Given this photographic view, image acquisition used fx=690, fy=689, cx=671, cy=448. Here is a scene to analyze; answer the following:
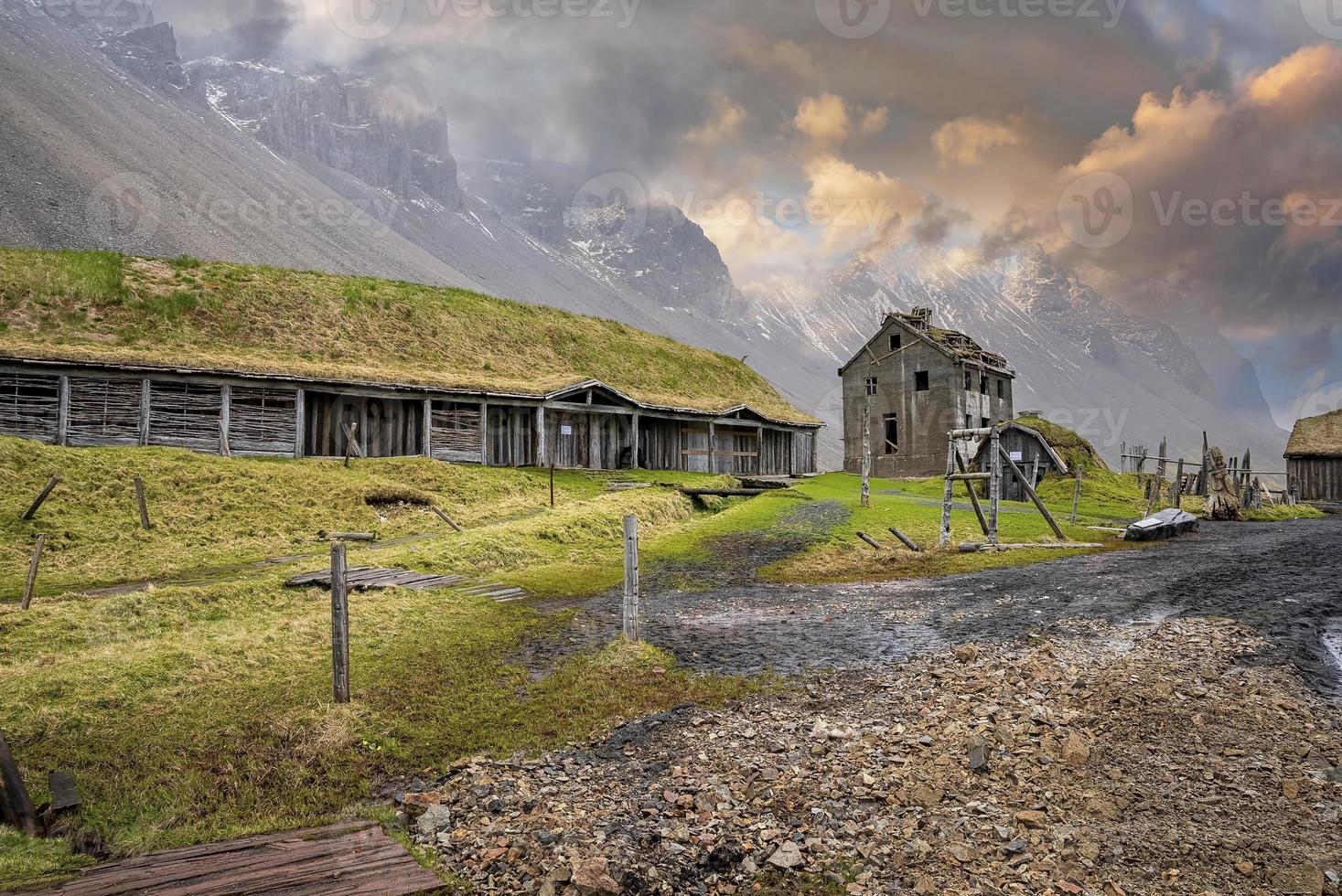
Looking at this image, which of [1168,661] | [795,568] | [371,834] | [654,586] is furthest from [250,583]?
[1168,661]

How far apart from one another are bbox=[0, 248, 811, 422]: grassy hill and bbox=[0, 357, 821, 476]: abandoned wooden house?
2.20ft

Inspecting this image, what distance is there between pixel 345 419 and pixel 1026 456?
39.5 m

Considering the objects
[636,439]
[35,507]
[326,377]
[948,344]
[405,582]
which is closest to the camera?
[405,582]

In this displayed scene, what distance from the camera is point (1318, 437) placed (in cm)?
5034

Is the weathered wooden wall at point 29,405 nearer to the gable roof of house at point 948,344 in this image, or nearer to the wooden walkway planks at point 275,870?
the wooden walkway planks at point 275,870

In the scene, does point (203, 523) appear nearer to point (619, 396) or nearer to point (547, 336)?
point (619, 396)

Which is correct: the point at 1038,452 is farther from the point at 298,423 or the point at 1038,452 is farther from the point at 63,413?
the point at 63,413

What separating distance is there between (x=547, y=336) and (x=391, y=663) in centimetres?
3908

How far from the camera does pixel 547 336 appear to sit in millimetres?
47750

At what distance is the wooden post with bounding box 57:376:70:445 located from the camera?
85.1ft

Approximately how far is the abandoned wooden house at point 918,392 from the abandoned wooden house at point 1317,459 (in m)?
19.5

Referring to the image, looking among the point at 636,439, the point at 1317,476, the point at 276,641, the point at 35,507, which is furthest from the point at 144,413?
the point at 1317,476

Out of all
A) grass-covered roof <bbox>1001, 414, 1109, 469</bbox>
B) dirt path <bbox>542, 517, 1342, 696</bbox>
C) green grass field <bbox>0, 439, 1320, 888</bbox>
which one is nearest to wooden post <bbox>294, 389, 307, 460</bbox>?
green grass field <bbox>0, 439, 1320, 888</bbox>

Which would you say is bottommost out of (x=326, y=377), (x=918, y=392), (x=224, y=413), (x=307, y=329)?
(x=224, y=413)
